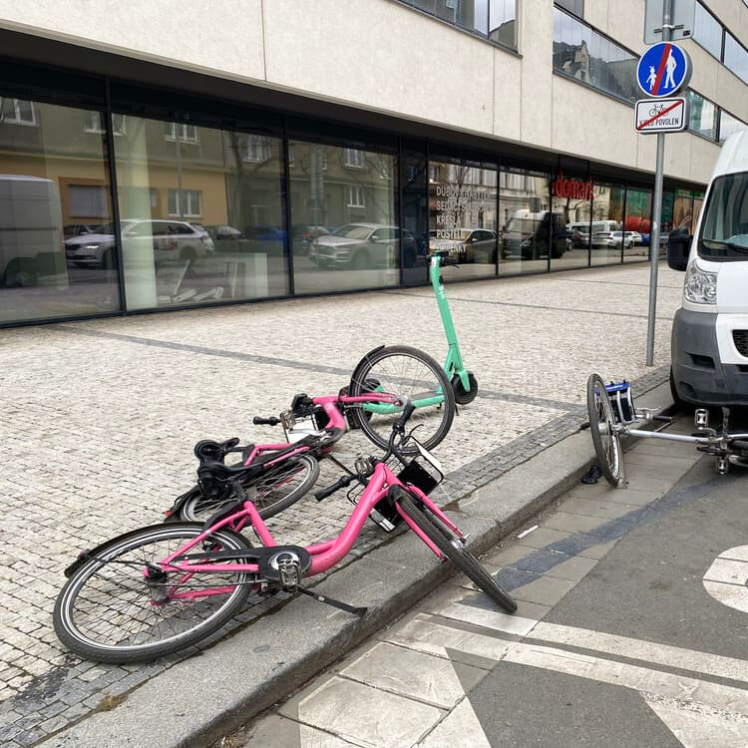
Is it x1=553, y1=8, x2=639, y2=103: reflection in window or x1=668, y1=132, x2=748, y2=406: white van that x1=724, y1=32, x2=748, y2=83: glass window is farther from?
x1=668, y1=132, x2=748, y2=406: white van

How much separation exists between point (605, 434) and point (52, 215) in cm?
823

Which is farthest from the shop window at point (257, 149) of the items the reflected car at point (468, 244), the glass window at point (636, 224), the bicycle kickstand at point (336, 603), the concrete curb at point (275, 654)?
the glass window at point (636, 224)

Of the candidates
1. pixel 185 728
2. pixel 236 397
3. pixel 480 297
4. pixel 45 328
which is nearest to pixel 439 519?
pixel 185 728

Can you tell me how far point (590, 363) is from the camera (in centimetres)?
830

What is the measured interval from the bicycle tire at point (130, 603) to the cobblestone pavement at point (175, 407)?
0.07 metres

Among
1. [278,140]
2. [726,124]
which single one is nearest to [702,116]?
[726,124]

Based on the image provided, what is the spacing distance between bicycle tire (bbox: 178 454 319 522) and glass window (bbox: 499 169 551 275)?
1687 centimetres

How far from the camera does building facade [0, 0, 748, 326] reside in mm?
10133

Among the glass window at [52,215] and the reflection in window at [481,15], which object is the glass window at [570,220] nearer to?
the reflection in window at [481,15]

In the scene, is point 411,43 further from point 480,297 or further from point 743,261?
point 743,261

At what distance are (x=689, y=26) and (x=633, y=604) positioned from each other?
21.5 feet

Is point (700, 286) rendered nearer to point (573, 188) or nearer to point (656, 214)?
point (656, 214)

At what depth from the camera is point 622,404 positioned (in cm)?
523

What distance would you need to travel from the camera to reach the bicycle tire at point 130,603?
275cm
